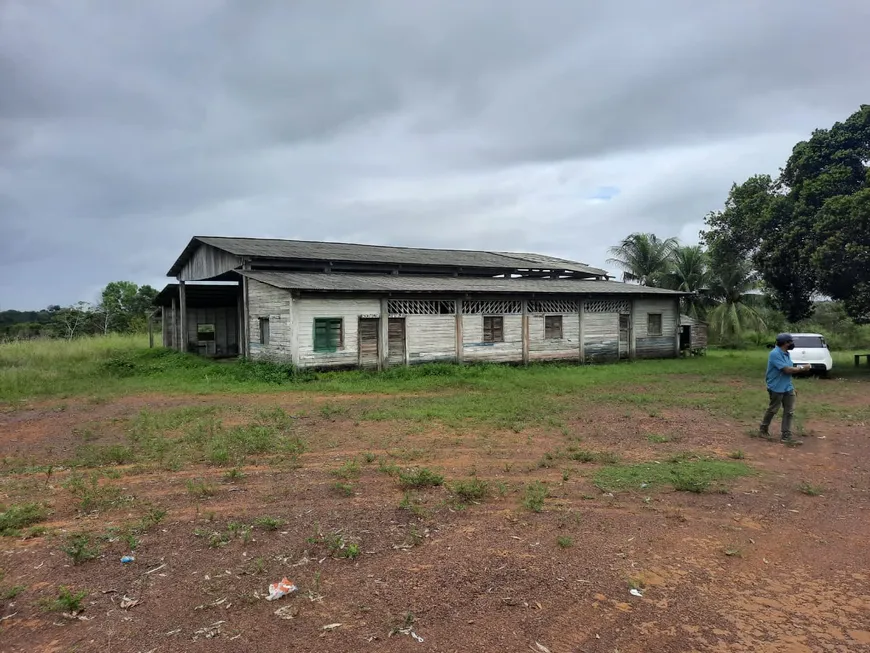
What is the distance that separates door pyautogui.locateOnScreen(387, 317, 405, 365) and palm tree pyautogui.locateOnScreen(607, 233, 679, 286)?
21.2m

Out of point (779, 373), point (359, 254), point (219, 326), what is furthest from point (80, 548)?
point (219, 326)

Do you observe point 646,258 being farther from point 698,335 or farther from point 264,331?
point 264,331

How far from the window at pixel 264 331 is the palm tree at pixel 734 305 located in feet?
81.7

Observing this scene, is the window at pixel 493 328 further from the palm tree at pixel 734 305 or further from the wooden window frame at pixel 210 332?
the palm tree at pixel 734 305

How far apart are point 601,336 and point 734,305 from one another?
14.1m

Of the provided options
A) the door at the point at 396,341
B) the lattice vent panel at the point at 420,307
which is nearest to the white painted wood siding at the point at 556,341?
the lattice vent panel at the point at 420,307

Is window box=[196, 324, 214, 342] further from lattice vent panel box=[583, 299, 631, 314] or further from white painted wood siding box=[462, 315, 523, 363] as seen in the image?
lattice vent panel box=[583, 299, 631, 314]

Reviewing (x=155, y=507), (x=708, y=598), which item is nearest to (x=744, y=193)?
(x=708, y=598)

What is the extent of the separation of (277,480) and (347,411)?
4634 mm

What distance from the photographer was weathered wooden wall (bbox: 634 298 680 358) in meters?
23.3

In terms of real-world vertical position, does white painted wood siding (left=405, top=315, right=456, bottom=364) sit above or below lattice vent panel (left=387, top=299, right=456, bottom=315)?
below

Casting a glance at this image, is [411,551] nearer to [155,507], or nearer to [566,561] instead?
[566,561]

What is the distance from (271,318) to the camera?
57.3 feet

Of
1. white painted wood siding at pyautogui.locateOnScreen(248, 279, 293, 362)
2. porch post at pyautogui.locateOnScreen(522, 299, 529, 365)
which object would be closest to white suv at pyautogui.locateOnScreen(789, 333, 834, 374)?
porch post at pyautogui.locateOnScreen(522, 299, 529, 365)
